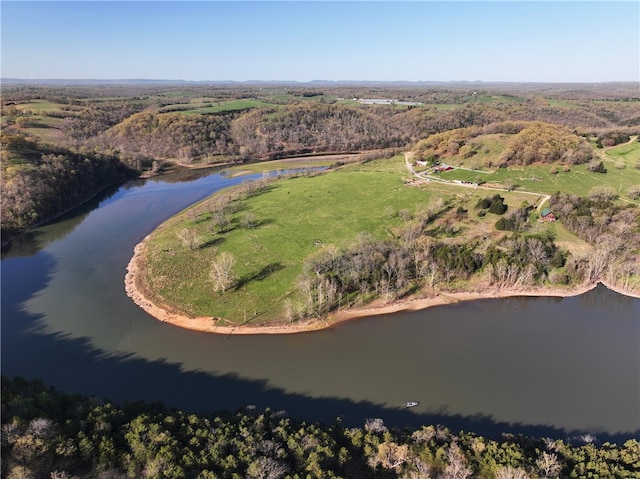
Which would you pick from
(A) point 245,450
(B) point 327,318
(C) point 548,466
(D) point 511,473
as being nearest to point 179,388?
(A) point 245,450

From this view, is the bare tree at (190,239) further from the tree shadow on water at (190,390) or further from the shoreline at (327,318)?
the tree shadow on water at (190,390)

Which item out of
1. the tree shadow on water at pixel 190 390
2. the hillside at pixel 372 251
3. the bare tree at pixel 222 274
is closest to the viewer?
the tree shadow on water at pixel 190 390

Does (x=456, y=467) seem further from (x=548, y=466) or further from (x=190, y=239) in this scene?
(x=190, y=239)

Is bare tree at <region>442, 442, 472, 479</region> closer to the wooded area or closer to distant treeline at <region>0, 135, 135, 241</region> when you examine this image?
distant treeline at <region>0, 135, 135, 241</region>

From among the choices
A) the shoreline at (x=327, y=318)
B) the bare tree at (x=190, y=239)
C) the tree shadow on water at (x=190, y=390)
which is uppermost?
the bare tree at (x=190, y=239)

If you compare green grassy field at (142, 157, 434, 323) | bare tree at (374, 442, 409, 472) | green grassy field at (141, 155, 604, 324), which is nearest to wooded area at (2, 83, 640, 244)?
green grassy field at (141, 155, 604, 324)

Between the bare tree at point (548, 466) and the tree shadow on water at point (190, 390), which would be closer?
the bare tree at point (548, 466)

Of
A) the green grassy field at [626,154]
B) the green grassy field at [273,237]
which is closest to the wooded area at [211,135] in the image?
the green grassy field at [626,154]
